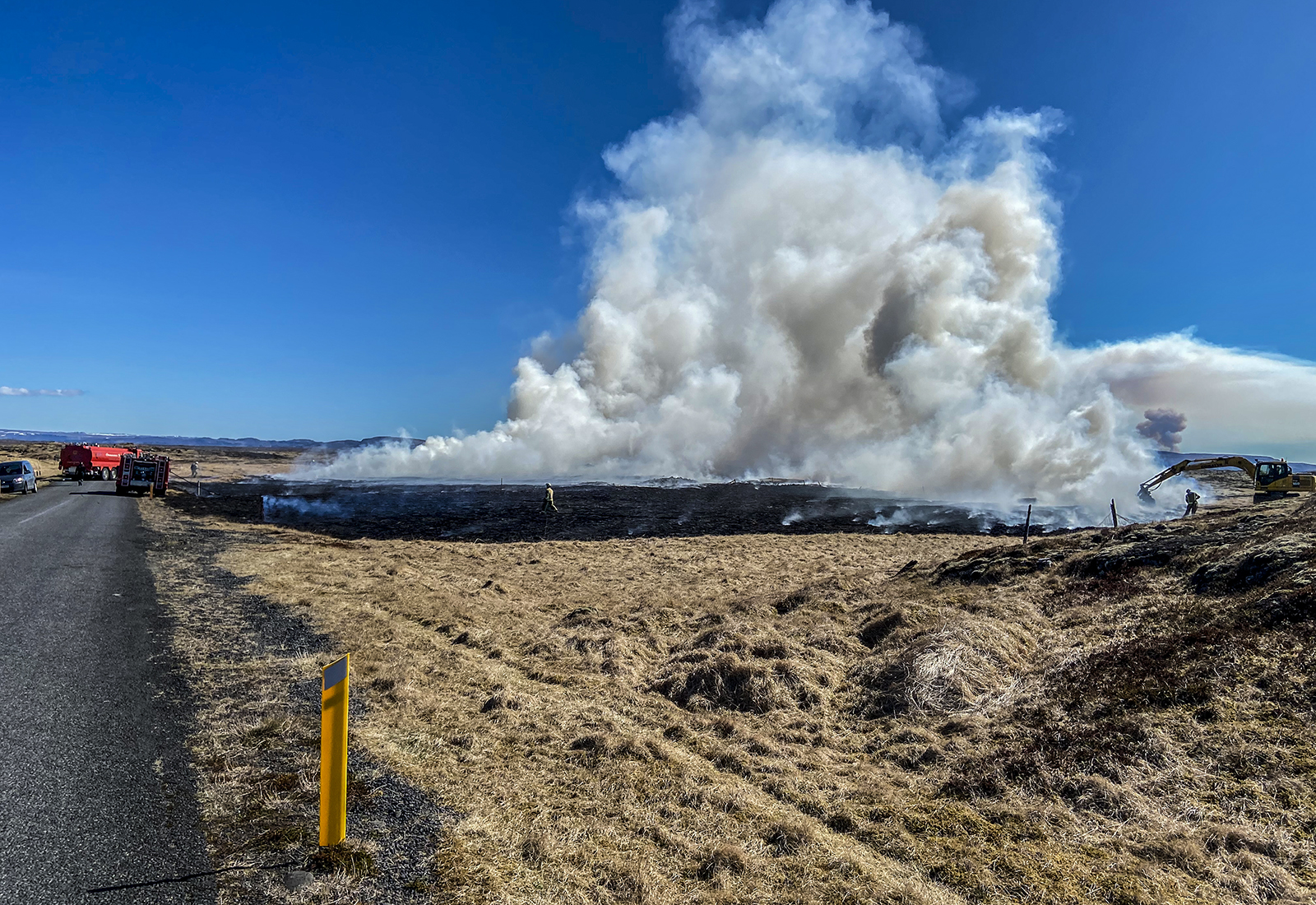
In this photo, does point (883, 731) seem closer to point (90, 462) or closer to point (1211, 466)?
point (1211, 466)

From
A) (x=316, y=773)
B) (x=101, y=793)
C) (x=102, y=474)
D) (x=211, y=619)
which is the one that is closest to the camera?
(x=101, y=793)

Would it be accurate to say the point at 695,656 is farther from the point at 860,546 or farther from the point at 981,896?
the point at 860,546

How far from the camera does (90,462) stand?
58.1 metres

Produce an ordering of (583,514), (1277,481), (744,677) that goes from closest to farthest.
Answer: (744,677) → (1277,481) → (583,514)

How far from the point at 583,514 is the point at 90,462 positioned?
4790cm

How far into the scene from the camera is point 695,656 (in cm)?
1093

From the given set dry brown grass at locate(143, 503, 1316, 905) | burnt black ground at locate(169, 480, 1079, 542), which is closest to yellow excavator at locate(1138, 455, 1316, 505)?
burnt black ground at locate(169, 480, 1079, 542)

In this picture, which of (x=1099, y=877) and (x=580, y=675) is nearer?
(x=1099, y=877)

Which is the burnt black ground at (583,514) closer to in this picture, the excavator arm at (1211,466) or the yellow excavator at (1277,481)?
the excavator arm at (1211,466)

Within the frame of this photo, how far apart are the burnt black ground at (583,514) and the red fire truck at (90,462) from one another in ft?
27.9

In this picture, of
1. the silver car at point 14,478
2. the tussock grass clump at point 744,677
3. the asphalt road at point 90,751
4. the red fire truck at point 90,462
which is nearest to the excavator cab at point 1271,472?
the tussock grass clump at point 744,677

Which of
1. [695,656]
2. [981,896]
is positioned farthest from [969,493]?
[981,896]

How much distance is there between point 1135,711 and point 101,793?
10348 millimetres

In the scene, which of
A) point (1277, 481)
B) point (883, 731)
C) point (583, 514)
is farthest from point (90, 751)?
point (1277, 481)
